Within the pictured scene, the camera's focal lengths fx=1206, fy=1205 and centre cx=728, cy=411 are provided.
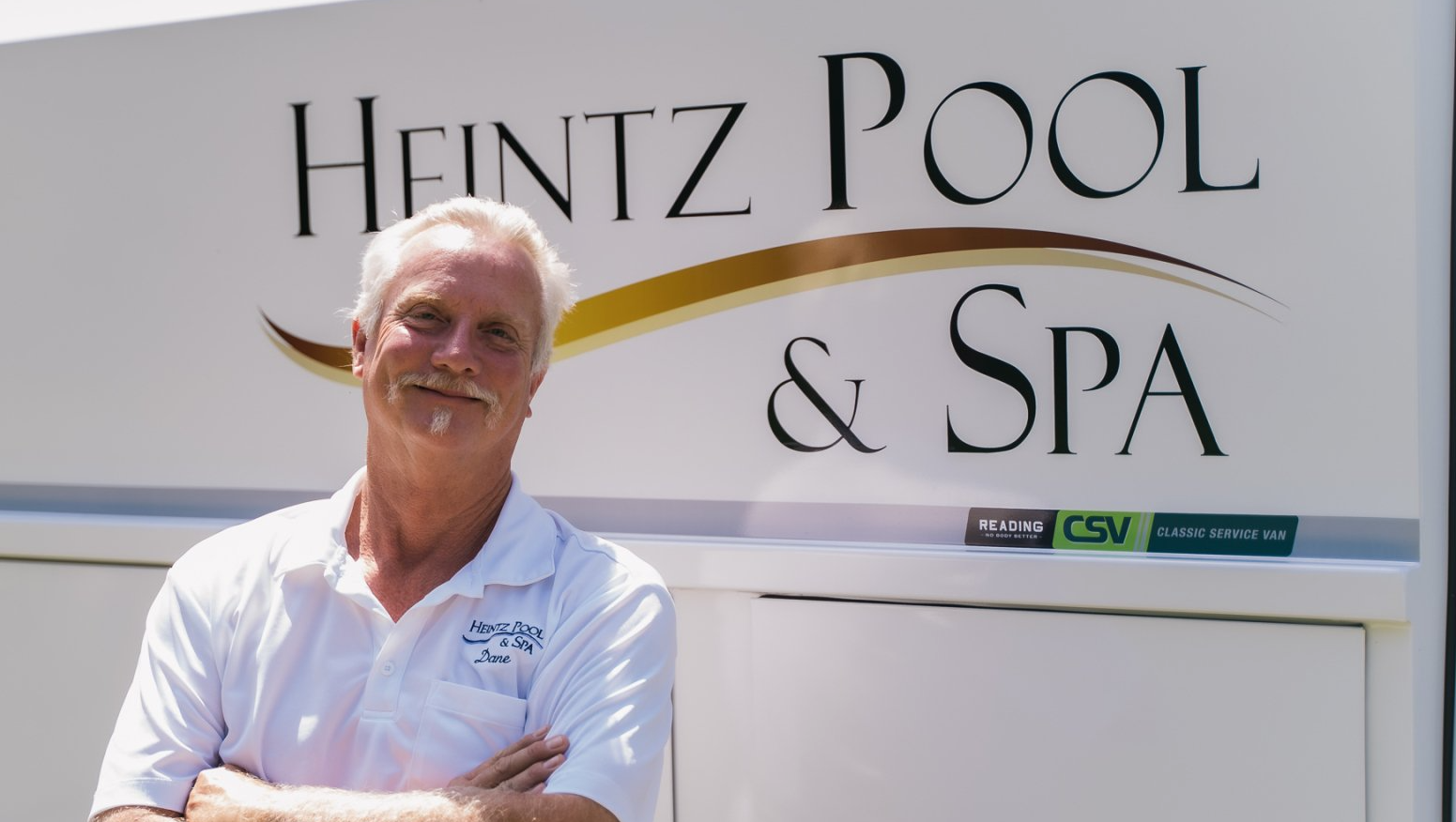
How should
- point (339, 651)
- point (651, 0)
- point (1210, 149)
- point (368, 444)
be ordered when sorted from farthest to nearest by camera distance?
point (651, 0) → point (1210, 149) → point (368, 444) → point (339, 651)

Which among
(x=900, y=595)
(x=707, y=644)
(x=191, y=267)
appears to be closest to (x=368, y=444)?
(x=707, y=644)

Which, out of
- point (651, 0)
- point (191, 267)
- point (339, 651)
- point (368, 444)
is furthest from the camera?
point (191, 267)

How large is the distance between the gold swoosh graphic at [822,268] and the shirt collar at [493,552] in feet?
2.00

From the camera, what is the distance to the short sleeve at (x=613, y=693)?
1634 millimetres

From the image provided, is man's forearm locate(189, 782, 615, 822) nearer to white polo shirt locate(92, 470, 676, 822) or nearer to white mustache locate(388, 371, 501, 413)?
white polo shirt locate(92, 470, 676, 822)

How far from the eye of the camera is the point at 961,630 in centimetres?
220

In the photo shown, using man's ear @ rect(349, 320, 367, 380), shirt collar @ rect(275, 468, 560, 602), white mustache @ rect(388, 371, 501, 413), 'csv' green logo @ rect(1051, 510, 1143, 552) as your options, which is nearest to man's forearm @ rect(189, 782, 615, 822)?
shirt collar @ rect(275, 468, 560, 602)

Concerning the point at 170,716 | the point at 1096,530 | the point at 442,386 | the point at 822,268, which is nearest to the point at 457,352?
the point at 442,386

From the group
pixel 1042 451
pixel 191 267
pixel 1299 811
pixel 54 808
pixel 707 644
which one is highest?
pixel 191 267

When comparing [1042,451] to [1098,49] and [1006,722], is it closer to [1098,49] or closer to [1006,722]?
[1006,722]

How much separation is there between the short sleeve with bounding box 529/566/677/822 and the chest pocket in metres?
0.04

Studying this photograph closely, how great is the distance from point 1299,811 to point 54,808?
2.65 m

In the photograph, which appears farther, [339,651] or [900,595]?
[900,595]

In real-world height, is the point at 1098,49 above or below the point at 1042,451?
above
